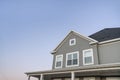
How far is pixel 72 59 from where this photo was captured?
1540cm

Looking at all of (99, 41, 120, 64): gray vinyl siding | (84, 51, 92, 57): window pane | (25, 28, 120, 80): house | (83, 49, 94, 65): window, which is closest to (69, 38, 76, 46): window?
(25, 28, 120, 80): house

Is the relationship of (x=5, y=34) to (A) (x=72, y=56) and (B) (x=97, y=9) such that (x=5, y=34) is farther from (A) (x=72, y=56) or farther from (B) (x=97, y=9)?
(B) (x=97, y=9)

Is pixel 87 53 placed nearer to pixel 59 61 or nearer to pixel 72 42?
pixel 72 42

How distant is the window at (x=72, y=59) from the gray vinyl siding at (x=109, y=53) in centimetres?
269

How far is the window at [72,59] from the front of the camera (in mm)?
15008

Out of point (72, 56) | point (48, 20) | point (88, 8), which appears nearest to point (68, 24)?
point (48, 20)

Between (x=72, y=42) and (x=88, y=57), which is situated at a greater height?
(x=72, y=42)

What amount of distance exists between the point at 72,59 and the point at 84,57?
1550 mm

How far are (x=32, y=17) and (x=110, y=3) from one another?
9.72 meters

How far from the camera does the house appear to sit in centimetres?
1144

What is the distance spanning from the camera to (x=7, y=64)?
23984 mm

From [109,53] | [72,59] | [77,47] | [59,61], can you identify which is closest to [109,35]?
[109,53]

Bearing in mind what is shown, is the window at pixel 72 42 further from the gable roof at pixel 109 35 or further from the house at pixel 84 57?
the gable roof at pixel 109 35

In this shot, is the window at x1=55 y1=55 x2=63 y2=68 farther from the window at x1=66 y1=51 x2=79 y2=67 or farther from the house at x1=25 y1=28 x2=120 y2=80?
the window at x1=66 y1=51 x2=79 y2=67
